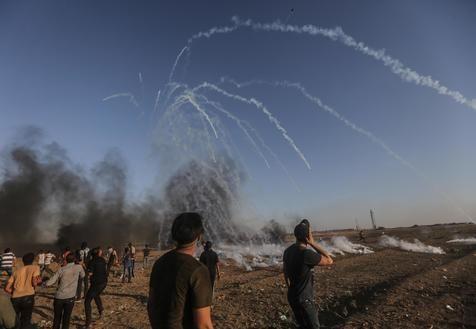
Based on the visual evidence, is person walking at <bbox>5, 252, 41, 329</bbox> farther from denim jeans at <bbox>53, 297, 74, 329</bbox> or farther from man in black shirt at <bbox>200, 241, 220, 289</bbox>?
man in black shirt at <bbox>200, 241, 220, 289</bbox>

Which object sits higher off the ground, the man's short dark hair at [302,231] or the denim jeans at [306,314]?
the man's short dark hair at [302,231]

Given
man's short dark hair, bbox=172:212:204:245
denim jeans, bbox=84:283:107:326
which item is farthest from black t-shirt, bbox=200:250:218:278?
man's short dark hair, bbox=172:212:204:245

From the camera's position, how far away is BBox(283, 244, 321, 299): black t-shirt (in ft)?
15.2

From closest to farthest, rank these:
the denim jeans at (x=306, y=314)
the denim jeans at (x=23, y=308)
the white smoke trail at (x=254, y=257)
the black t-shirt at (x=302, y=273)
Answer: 1. the denim jeans at (x=306, y=314)
2. the black t-shirt at (x=302, y=273)
3. the denim jeans at (x=23, y=308)
4. the white smoke trail at (x=254, y=257)

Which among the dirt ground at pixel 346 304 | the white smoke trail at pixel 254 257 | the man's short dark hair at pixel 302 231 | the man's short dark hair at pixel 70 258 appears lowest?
the dirt ground at pixel 346 304

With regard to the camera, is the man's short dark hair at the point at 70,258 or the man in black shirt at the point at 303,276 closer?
the man in black shirt at the point at 303,276

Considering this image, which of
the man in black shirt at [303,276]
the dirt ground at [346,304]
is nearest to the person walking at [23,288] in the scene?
the dirt ground at [346,304]

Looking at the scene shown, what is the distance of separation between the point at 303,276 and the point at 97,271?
19.6ft

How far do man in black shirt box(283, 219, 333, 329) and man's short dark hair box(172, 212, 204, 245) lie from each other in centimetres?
240

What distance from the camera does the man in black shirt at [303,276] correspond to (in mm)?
4562

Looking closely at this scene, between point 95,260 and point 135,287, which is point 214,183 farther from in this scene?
point 95,260

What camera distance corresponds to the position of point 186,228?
2752 millimetres

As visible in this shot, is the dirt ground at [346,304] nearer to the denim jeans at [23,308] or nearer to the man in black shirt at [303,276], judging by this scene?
the denim jeans at [23,308]

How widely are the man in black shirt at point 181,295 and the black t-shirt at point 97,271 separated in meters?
6.56
